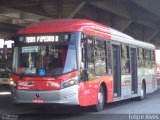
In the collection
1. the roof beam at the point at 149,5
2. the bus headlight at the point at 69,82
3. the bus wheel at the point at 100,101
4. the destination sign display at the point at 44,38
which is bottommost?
the bus wheel at the point at 100,101

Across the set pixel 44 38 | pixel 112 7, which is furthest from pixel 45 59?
pixel 112 7

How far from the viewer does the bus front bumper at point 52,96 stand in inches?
575

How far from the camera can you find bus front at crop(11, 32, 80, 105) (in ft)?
48.2

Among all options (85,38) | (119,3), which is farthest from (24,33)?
(119,3)

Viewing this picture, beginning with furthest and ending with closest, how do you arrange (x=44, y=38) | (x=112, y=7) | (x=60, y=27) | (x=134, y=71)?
(x=112, y=7)
(x=134, y=71)
(x=60, y=27)
(x=44, y=38)

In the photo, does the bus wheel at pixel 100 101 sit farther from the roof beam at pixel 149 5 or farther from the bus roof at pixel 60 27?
the roof beam at pixel 149 5

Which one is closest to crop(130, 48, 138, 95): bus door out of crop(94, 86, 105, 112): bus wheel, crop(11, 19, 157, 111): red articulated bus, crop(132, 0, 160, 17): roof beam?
crop(11, 19, 157, 111): red articulated bus

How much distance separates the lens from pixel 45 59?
593 inches

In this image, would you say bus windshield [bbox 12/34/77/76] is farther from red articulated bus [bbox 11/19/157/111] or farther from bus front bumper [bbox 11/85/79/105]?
bus front bumper [bbox 11/85/79/105]

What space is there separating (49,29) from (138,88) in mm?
8303

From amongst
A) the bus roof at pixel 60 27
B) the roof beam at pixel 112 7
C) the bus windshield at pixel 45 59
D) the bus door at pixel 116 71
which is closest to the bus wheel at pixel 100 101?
the bus door at pixel 116 71

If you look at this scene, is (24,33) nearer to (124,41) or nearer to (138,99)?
(124,41)

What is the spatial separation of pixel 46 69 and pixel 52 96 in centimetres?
90

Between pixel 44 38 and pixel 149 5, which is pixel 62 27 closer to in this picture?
pixel 44 38
